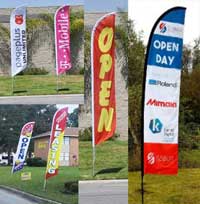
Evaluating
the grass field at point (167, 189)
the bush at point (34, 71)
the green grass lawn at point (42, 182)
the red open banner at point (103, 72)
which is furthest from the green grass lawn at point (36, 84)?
the grass field at point (167, 189)

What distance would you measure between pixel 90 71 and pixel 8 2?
122 centimetres

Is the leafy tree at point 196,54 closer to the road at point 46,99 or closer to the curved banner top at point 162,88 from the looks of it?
the curved banner top at point 162,88

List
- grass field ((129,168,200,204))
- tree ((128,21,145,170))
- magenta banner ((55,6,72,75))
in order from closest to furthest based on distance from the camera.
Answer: magenta banner ((55,6,72,75)) → tree ((128,21,145,170)) → grass field ((129,168,200,204))

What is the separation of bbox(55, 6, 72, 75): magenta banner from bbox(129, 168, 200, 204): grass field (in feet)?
5.19

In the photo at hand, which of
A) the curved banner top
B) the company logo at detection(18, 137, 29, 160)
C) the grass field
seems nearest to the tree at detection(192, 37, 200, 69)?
the curved banner top

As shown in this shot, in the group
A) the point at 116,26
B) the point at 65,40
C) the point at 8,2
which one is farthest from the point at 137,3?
the point at 8,2

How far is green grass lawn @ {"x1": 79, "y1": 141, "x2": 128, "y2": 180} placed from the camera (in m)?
7.30

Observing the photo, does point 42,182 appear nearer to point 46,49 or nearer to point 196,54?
point 46,49

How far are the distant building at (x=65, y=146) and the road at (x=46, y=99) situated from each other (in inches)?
13.2

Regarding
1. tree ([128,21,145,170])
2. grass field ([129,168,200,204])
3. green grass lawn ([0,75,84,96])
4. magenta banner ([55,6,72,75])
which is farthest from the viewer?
grass field ([129,168,200,204])

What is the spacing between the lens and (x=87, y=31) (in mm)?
7168

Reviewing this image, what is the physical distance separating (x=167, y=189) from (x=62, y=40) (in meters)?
2.23

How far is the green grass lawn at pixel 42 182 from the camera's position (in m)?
7.22

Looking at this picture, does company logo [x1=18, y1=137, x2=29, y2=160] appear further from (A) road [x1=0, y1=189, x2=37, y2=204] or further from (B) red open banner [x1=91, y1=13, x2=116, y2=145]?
(B) red open banner [x1=91, y1=13, x2=116, y2=145]
